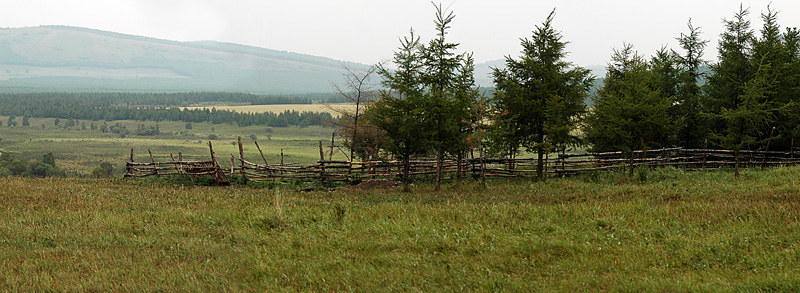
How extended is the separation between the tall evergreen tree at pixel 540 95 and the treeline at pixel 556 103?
4 cm

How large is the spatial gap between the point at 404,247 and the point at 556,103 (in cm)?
1499

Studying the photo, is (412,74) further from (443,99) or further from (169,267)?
(169,267)

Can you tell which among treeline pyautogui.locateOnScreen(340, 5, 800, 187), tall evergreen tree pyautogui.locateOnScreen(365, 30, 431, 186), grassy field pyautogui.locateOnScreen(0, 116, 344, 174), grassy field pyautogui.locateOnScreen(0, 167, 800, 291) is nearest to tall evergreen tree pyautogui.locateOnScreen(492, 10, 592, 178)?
treeline pyautogui.locateOnScreen(340, 5, 800, 187)

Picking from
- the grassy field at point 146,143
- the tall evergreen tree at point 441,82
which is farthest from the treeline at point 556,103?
the grassy field at point 146,143

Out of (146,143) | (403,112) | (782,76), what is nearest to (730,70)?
(782,76)

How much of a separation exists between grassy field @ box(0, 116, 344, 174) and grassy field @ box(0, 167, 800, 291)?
252ft

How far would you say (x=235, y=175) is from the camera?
2483 centimetres

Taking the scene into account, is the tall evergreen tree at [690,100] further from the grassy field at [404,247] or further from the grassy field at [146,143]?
the grassy field at [146,143]

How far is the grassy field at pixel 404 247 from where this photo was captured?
20.7 ft

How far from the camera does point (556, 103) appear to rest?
20891mm

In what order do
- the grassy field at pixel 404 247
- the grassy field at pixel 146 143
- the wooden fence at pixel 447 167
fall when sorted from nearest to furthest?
the grassy field at pixel 404 247 → the wooden fence at pixel 447 167 → the grassy field at pixel 146 143

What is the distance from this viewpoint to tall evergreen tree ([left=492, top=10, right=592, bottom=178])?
2158 cm

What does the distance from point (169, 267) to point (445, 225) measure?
14.9 feet

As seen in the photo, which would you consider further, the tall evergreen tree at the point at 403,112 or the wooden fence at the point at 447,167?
the wooden fence at the point at 447,167
